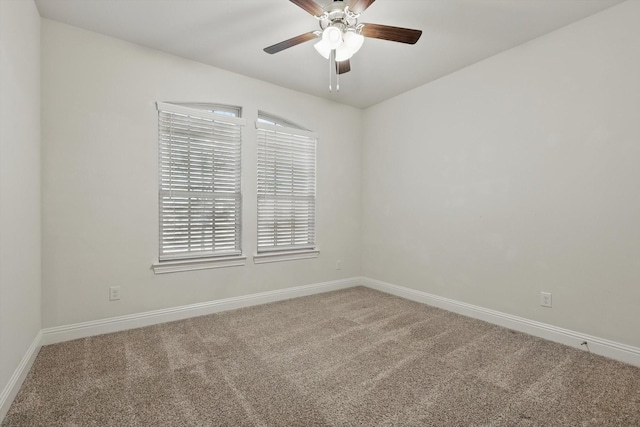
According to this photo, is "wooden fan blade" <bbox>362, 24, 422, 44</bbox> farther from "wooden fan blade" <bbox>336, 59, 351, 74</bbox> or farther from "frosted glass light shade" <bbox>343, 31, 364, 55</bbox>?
"wooden fan blade" <bbox>336, 59, 351, 74</bbox>

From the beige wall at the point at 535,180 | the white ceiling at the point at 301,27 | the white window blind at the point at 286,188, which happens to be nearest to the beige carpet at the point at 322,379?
the beige wall at the point at 535,180

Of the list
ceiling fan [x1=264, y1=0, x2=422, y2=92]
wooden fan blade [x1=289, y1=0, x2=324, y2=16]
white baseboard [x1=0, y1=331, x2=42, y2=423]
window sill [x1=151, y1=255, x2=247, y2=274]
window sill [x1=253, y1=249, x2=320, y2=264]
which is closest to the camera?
white baseboard [x1=0, y1=331, x2=42, y2=423]

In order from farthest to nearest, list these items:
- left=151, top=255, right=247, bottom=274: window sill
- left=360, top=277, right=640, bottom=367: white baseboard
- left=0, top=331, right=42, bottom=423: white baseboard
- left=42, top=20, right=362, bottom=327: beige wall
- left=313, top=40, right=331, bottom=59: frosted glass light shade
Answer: left=151, top=255, right=247, bottom=274: window sill
left=42, top=20, right=362, bottom=327: beige wall
left=360, top=277, right=640, bottom=367: white baseboard
left=313, top=40, right=331, bottom=59: frosted glass light shade
left=0, top=331, right=42, bottom=423: white baseboard

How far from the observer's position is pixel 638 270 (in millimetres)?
2197

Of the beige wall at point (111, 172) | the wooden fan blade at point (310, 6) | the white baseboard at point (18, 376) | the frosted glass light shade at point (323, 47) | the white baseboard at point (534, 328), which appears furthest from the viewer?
the beige wall at point (111, 172)

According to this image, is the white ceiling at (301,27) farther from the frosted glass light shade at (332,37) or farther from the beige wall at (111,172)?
the frosted glass light shade at (332,37)

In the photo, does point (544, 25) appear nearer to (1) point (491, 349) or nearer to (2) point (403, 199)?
(2) point (403, 199)

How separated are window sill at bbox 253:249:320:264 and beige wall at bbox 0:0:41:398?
6.37 ft

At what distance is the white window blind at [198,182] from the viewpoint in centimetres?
300

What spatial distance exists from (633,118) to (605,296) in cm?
A: 136

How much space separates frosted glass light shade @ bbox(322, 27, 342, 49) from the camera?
79.0 inches

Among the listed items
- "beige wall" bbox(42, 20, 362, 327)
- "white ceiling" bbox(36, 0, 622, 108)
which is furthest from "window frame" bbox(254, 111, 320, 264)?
"white ceiling" bbox(36, 0, 622, 108)

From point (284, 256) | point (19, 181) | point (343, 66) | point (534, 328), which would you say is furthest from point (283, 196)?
point (534, 328)

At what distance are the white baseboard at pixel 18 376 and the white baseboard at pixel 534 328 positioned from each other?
3.58 m
